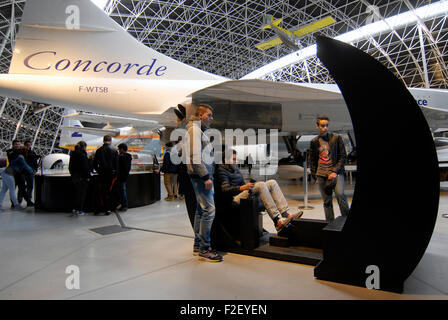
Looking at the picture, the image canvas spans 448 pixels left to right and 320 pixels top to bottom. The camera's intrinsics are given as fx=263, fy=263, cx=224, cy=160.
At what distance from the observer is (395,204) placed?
190cm

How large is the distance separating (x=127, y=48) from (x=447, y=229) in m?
7.28

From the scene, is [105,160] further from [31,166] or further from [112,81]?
[31,166]

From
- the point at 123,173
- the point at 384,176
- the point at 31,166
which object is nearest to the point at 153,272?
the point at 384,176

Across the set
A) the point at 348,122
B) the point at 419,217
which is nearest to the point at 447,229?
the point at 419,217

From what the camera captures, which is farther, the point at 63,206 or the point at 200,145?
the point at 63,206

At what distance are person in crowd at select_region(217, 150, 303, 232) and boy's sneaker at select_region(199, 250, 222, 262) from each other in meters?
0.60

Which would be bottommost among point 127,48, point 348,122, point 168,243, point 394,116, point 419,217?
point 168,243

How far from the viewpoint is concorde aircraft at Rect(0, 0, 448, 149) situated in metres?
5.76

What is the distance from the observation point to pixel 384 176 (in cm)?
195

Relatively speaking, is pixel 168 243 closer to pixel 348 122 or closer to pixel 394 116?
pixel 394 116

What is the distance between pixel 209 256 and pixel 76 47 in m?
5.95

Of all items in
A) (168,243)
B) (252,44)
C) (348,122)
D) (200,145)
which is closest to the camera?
(200,145)
